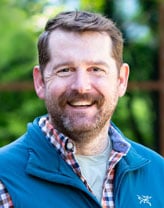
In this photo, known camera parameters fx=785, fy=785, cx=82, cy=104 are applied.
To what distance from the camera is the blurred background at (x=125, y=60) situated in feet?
24.9

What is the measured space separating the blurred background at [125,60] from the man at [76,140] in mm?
3997

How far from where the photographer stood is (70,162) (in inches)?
129

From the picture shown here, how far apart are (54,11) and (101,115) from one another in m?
3.54

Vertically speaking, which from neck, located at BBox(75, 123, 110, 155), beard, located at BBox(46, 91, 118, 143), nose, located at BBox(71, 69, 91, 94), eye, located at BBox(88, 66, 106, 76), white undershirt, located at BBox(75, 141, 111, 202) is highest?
eye, located at BBox(88, 66, 106, 76)

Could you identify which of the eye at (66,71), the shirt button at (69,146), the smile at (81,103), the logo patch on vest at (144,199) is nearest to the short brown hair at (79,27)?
the eye at (66,71)

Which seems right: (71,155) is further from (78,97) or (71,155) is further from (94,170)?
(78,97)

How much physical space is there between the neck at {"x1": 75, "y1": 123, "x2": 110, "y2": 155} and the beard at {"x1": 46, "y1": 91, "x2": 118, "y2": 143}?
27mm

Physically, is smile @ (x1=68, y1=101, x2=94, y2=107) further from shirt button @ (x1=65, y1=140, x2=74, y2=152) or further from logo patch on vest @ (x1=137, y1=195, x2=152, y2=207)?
logo patch on vest @ (x1=137, y1=195, x2=152, y2=207)

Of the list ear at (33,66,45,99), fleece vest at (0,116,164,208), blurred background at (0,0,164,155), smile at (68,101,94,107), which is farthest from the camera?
blurred background at (0,0,164,155)

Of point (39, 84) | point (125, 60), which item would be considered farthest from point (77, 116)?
point (125, 60)

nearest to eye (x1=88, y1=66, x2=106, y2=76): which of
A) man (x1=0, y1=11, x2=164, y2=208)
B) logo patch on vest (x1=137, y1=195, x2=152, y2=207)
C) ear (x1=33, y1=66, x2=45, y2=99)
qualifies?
man (x1=0, y1=11, x2=164, y2=208)

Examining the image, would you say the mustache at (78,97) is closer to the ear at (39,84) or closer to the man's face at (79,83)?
the man's face at (79,83)

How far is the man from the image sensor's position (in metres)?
3.19

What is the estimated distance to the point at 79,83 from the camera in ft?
10.6
